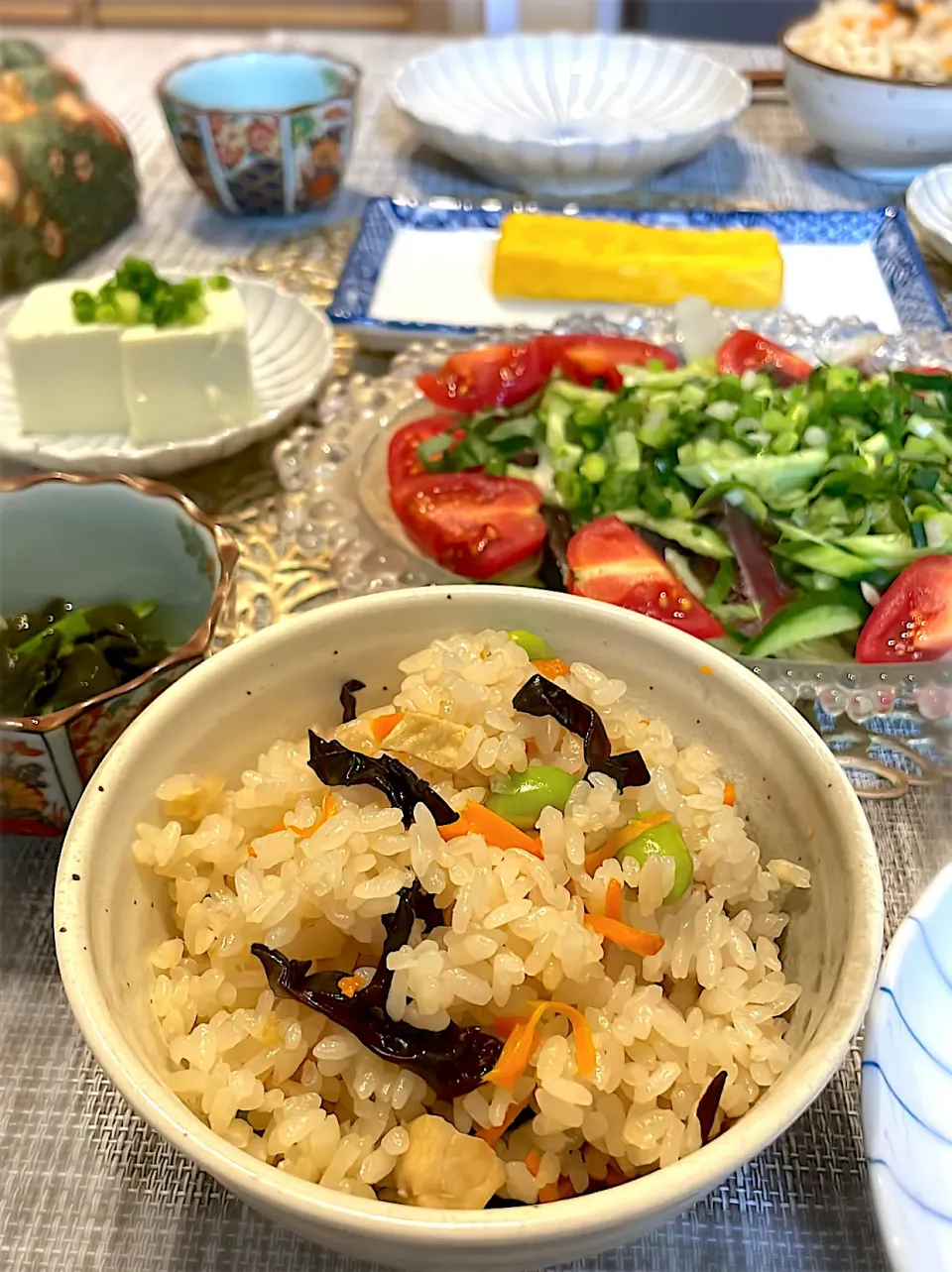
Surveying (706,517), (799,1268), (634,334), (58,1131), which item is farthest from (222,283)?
(799,1268)

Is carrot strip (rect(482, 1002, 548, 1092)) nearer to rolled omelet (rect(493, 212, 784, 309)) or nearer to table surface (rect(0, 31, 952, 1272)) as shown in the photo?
table surface (rect(0, 31, 952, 1272))

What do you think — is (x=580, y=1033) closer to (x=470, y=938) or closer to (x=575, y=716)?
(x=470, y=938)

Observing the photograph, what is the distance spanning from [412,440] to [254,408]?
311 mm

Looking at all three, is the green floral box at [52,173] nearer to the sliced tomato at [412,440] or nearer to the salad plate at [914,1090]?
the sliced tomato at [412,440]

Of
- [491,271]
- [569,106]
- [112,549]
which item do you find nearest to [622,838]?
[112,549]

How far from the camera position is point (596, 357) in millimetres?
1691

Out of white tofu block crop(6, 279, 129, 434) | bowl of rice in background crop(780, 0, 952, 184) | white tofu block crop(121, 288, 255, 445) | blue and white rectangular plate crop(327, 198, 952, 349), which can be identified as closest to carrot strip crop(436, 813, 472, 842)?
white tofu block crop(121, 288, 255, 445)

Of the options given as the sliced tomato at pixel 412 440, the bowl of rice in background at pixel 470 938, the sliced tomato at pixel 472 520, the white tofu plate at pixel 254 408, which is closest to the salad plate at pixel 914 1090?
the bowl of rice in background at pixel 470 938

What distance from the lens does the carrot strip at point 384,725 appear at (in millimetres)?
948

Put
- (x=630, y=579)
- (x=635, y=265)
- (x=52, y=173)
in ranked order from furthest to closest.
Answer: (x=52, y=173)
(x=635, y=265)
(x=630, y=579)

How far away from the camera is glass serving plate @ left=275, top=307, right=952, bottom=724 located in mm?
1174

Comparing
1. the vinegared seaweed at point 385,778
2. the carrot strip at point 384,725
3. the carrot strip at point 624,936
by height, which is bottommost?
the carrot strip at point 624,936

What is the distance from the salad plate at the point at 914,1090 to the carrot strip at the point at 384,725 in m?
0.45

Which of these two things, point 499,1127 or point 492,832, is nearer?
point 499,1127
